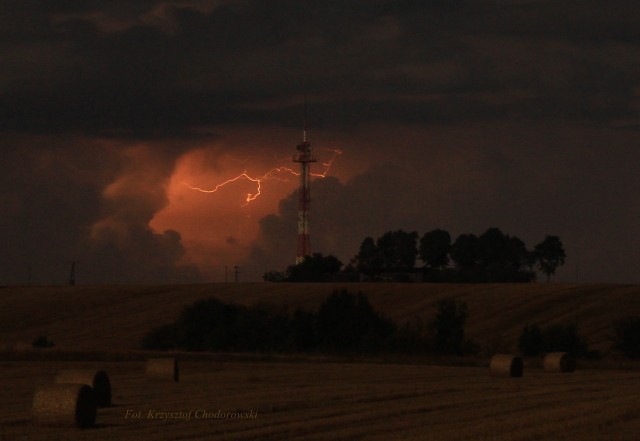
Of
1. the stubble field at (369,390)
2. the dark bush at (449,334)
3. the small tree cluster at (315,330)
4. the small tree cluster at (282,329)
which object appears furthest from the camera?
the small tree cluster at (282,329)

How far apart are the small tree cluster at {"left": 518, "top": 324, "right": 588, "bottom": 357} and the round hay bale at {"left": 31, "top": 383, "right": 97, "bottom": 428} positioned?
1199 inches

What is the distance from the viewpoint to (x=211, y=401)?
24.7m

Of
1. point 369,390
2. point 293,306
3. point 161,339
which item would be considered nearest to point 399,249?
point 293,306

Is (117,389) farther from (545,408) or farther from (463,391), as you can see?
(545,408)

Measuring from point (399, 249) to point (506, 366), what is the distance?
9015cm

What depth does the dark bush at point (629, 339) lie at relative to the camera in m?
47.3

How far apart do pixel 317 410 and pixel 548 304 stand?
43.7 meters

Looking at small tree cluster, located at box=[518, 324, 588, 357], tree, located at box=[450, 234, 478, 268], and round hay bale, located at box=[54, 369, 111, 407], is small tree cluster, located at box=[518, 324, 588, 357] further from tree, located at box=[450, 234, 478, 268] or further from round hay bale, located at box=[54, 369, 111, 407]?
tree, located at box=[450, 234, 478, 268]

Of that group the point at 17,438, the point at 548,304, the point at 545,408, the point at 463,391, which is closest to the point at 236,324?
the point at 548,304

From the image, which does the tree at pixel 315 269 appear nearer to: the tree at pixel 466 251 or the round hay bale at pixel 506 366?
the tree at pixel 466 251

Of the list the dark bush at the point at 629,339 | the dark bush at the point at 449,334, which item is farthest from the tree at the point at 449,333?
the dark bush at the point at 629,339

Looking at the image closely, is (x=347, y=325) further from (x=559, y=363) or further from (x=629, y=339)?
(x=559, y=363)

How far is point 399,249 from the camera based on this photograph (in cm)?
12562

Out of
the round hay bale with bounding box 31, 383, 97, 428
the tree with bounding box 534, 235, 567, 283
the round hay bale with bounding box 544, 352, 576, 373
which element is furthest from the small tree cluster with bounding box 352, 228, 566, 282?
the round hay bale with bounding box 31, 383, 97, 428
